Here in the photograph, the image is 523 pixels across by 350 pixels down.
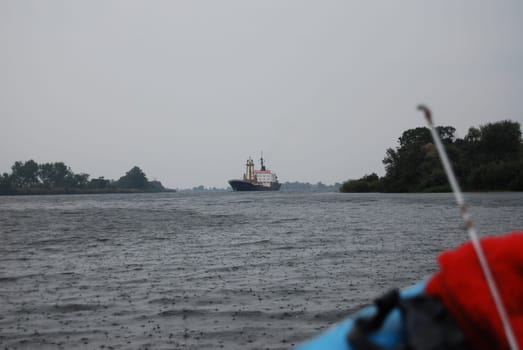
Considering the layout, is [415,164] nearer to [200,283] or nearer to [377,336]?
[200,283]

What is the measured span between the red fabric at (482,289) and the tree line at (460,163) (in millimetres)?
95906

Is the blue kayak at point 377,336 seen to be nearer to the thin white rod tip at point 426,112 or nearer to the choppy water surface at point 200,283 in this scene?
the thin white rod tip at point 426,112

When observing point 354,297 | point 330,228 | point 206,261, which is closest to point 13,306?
point 206,261

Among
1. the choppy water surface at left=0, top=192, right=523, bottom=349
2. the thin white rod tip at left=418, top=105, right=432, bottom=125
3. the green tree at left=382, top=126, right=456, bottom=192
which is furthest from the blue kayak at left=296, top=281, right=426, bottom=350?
the green tree at left=382, top=126, right=456, bottom=192

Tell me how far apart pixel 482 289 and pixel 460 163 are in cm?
11046

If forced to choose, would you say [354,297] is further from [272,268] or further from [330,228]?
[330,228]

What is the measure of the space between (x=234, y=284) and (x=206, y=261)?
4.92 meters

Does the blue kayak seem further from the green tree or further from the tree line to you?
the green tree

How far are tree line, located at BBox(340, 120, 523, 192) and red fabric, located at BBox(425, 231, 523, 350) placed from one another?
95.9 m

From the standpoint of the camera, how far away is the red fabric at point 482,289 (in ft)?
10.6

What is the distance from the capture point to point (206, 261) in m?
20.5

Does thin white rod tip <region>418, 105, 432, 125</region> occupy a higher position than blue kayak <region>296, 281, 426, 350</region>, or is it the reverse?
thin white rod tip <region>418, 105, 432, 125</region>

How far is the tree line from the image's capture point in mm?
92688

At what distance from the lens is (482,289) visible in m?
3.31
